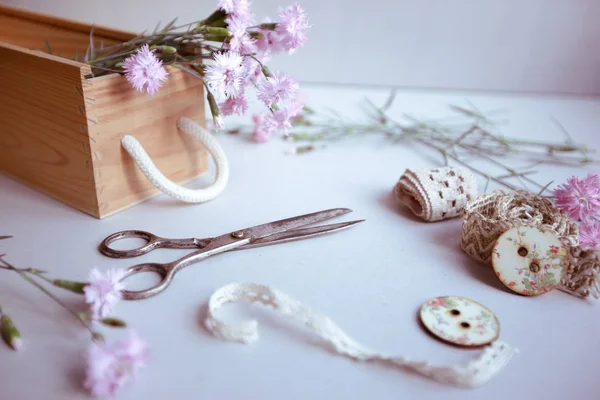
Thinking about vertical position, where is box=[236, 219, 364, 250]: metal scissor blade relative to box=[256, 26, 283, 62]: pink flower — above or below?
below

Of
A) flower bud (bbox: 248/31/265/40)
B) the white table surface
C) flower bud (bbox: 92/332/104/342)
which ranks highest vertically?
flower bud (bbox: 248/31/265/40)

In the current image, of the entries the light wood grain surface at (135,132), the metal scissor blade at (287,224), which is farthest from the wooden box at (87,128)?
the metal scissor blade at (287,224)

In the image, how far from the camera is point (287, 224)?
777mm

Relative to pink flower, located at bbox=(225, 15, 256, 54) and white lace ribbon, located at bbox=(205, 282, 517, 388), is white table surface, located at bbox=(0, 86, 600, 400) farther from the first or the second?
pink flower, located at bbox=(225, 15, 256, 54)

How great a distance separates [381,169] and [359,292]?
14.5 inches

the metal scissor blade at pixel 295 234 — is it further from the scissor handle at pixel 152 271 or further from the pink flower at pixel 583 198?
the pink flower at pixel 583 198

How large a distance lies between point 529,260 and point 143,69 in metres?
0.52

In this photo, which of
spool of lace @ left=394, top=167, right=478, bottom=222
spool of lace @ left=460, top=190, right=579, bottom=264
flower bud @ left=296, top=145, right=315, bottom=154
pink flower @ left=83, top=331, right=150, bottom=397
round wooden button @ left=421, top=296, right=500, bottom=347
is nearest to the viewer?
pink flower @ left=83, top=331, right=150, bottom=397

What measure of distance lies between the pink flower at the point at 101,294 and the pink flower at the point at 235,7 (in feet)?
1.26

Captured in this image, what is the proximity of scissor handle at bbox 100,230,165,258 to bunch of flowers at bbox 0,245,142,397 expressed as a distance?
0.20 feet

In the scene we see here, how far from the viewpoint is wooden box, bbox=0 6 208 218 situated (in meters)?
0.77

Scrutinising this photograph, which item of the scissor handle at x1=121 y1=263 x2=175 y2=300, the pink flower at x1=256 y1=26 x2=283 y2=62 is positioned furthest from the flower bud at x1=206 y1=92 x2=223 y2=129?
the scissor handle at x1=121 y1=263 x2=175 y2=300

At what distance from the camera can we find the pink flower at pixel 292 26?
0.80 m

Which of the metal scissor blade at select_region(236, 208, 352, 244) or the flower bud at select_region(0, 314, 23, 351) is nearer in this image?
the flower bud at select_region(0, 314, 23, 351)
